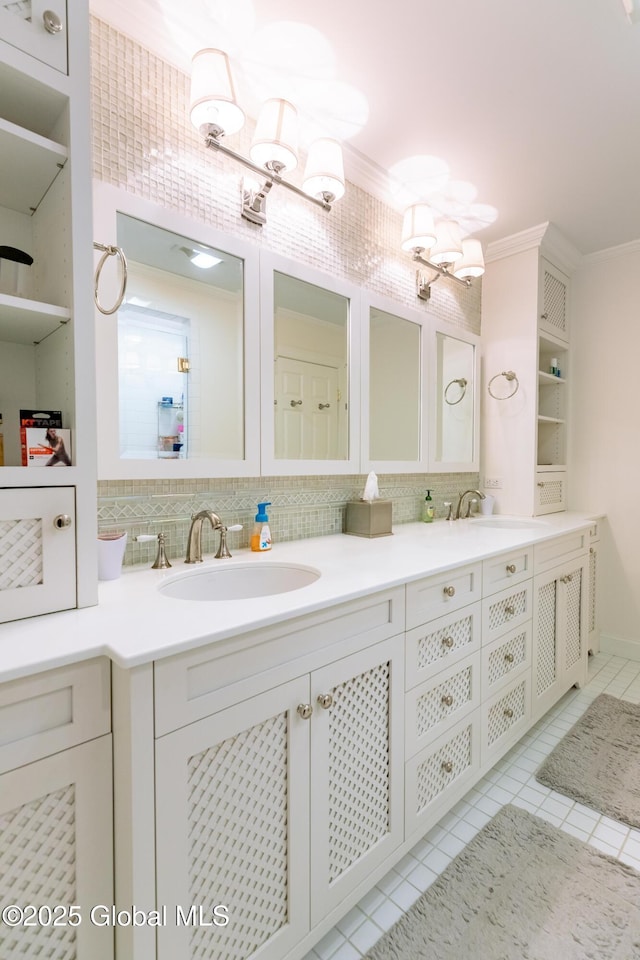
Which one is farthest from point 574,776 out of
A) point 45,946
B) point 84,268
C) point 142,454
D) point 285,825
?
point 84,268

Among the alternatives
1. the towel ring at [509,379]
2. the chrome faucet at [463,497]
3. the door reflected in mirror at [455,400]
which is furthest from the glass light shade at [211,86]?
the chrome faucet at [463,497]

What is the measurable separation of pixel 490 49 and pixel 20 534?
190 cm

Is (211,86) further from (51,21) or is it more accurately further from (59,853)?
(59,853)

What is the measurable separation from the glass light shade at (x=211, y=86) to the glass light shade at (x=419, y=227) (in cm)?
94

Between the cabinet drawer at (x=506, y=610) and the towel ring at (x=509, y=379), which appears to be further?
the towel ring at (x=509, y=379)

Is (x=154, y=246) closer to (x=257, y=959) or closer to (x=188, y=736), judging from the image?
(x=188, y=736)

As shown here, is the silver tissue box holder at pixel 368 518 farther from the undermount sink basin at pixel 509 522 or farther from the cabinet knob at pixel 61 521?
the cabinet knob at pixel 61 521

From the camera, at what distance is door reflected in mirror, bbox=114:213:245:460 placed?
1.24m

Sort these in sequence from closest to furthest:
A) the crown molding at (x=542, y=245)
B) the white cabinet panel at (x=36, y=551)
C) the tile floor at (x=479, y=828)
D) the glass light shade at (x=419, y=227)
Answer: the white cabinet panel at (x=36, y=551) → the tile floor at (x=479, y=828) → the glass light shade at (x=419, y=227) → the crown molding at (x=542, y=245)

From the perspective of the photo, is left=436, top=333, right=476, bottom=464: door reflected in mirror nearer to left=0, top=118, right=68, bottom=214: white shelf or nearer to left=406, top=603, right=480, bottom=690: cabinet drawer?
left=406, top=603, right=480, bottom=690: cabinet drawer

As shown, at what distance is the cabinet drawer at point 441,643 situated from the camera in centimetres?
124

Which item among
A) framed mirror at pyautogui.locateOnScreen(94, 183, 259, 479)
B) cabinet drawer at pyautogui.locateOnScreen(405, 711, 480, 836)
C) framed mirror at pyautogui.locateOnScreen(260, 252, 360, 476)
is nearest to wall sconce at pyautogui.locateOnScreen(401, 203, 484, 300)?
framed mirror at pyautogui.locateOnScreen(260, 252, 360, 476)

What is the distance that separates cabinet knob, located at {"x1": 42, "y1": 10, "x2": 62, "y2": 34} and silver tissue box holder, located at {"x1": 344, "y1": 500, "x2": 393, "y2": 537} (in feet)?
5.11

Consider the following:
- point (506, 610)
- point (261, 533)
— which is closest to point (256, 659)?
point (261, 533)
